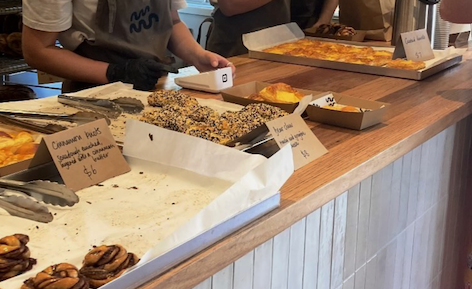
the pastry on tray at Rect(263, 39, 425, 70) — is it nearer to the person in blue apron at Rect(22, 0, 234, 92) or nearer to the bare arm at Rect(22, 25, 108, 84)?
the person in blue apron at Rect(22, 0, 234, 92)

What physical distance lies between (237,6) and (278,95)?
1.10 m

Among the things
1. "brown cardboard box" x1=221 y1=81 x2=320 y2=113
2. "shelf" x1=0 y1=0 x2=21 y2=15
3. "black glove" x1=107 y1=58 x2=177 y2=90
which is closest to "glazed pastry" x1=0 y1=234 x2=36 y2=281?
"brown cardboard box" x1=221 y1=81 x2=320 y2=113

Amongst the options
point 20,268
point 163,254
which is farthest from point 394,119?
point 20,268

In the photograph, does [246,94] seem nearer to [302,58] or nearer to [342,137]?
[342,137]

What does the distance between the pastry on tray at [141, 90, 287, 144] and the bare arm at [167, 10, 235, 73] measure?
584 millimetres

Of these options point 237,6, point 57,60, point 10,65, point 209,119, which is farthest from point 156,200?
point 10,65

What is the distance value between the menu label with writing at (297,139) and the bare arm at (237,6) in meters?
1.33

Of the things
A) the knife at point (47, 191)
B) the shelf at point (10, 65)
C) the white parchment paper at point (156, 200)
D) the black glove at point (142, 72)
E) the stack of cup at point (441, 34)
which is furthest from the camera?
the shelf at point (10, 65)

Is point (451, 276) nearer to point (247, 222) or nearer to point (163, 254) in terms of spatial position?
point (247, 222)

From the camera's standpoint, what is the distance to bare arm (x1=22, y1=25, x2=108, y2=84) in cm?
169

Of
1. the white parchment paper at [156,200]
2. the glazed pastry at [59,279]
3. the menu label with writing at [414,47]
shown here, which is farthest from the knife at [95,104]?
the menu label with writing at [414,47]

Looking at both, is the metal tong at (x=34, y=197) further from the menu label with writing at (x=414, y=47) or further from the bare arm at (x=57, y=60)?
the menu label with writing at (x=414, y=47)

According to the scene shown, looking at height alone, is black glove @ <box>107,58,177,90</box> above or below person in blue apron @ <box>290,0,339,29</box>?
above

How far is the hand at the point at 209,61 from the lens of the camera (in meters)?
1.81
